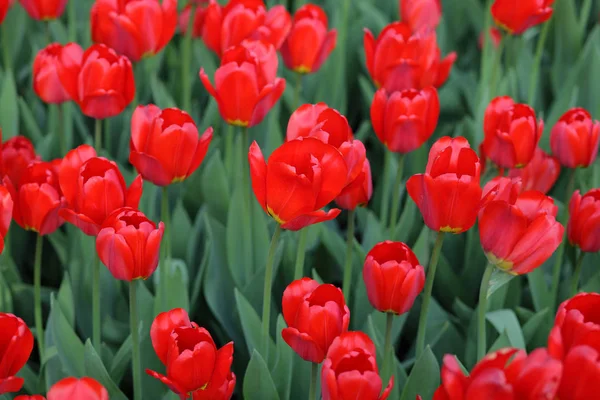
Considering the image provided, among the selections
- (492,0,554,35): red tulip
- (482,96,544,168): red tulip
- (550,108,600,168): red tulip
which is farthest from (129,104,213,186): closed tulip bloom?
(492,0,554,35): red tulip

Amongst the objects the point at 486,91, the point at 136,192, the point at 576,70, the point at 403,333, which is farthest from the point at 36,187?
the point at 576,70

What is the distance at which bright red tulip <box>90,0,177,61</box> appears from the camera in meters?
1.22

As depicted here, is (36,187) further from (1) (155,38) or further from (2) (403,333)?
(2) (403,333)

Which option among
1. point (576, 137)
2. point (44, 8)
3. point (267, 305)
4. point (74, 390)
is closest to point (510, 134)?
point (576, 137)

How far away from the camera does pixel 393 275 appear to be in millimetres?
848

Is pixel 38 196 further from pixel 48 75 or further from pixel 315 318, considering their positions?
pixel 315 318

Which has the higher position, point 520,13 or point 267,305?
point 520,13

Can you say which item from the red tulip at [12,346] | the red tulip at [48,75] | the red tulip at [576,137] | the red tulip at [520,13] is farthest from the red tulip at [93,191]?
the red tulip at [520,13]

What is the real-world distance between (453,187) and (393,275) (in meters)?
0.11

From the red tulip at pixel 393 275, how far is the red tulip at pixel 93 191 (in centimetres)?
26

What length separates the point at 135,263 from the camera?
0.84 meters

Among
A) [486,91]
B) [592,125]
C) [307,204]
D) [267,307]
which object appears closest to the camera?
[307,204]

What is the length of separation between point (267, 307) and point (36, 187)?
0.31 meters

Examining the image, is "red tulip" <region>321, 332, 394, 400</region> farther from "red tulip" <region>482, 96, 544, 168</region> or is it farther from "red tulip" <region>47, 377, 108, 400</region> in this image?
"red tulip" <region>482, 96, 544, 168</region>
